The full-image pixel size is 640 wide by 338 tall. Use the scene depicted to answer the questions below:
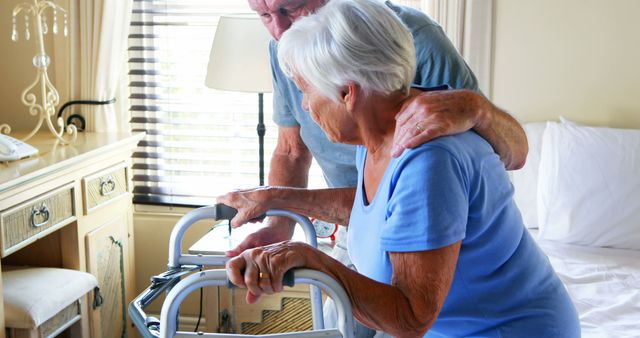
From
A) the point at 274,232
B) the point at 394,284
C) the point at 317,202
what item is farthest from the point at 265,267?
the point at 274,232

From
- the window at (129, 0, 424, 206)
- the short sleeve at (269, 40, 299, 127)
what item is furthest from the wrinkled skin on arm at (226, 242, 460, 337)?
the window at (129, 0, 424, 206)

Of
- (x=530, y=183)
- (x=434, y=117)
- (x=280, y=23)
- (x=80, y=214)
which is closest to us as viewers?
(x=434, y=117)

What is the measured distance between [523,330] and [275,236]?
69 centimetres

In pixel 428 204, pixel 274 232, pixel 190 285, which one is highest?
pixel 428 204

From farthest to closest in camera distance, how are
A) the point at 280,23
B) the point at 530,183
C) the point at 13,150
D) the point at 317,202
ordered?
the point at 530,183 → the point at 13,150 → the point at 280,23 → the point at 317,202

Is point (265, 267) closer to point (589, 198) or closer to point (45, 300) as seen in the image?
point (45, 300)

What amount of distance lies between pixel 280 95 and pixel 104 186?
1.11m

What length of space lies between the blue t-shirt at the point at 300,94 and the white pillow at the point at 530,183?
46.1 inches

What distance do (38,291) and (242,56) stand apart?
1045 millimetres

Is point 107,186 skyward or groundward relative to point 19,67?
groundward

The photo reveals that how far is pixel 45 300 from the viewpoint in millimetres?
2330

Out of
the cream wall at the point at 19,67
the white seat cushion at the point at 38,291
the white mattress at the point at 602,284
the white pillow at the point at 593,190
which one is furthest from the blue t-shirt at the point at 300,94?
the cream wall at the point at 19,67

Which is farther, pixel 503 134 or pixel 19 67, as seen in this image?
pixel 19 67

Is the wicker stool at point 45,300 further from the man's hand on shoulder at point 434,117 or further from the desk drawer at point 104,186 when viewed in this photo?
the man's hand on shoulder at point 434,117
